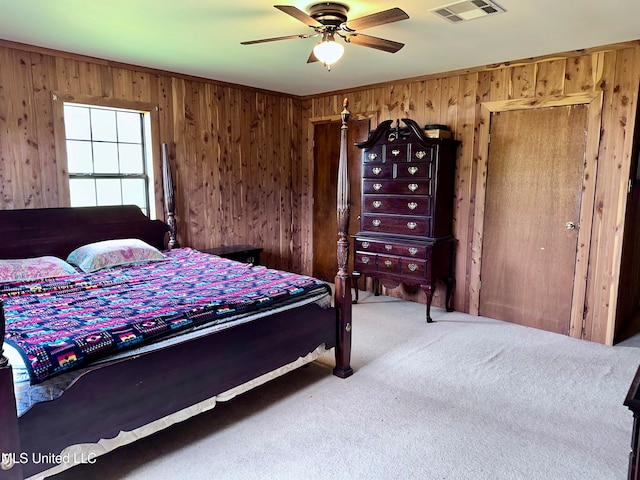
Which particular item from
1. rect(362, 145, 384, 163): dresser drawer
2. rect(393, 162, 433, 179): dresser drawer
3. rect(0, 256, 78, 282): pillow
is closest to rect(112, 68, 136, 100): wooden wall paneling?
rect(0, 256, 78, 282): pillow

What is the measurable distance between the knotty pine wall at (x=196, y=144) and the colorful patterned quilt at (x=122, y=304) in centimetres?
114

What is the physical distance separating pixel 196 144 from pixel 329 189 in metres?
1.72

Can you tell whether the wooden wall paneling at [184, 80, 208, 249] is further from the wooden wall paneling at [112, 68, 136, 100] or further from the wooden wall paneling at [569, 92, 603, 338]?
the wooden wall paneling at [569, 92, 603, 338]

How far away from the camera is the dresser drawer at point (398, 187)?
4211mm

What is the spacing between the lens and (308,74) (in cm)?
438

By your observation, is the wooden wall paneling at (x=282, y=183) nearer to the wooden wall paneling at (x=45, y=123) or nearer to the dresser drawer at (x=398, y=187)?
the dresser drawer at (x=398, y=187)

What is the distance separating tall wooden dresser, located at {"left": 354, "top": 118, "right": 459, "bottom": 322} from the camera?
13.7ft

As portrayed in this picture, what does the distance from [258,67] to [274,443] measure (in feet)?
10.8

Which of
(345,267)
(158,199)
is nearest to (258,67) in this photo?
(158,199)

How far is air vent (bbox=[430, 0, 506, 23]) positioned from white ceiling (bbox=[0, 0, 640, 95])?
6cm

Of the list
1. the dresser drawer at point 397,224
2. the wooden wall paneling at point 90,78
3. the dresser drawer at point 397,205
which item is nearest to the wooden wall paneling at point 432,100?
the dresser drawer at point 397,205

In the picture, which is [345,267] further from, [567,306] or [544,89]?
[544,89]

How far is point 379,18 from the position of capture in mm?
2426

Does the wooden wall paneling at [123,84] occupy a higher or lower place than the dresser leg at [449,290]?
higher
